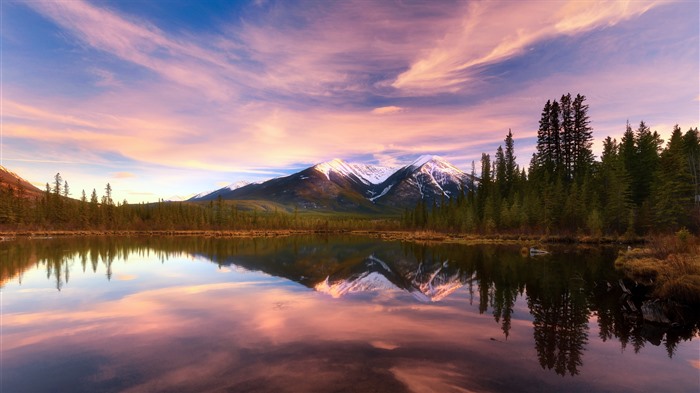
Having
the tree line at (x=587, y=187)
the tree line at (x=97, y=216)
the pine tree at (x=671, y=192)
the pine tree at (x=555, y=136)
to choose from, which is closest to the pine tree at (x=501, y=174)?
the tree line at (x=587, y=187)

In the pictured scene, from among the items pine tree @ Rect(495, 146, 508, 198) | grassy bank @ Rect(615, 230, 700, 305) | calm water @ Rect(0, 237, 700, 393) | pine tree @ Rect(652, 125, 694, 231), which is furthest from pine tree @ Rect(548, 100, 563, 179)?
calm water @ Rect(0, 237, 700, 393)

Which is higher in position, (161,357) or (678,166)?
(678,166)

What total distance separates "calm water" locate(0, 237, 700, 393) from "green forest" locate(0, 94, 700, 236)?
43.8 metres

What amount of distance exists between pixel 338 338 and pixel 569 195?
74.2 m

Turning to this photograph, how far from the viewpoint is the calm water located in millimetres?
10359

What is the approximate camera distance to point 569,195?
2881 inches

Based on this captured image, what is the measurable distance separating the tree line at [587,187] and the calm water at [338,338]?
4342cm

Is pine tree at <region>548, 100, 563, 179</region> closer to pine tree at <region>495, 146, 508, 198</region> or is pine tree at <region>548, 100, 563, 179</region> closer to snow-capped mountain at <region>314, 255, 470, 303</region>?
pine tree at <region>495, 146, 508, 198</region>

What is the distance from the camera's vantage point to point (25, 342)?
46.1 feet

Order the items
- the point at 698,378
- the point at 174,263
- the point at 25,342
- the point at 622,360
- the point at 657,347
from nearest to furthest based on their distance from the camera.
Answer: the point at 698,378, the point at 622,360, the point at 657,347, the point at 25,342, the point at 174,263

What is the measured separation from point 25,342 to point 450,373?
1600cm

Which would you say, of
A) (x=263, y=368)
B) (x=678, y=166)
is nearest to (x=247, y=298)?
(x=263, y=368)

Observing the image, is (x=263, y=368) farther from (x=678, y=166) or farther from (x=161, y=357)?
(x=678, y=166)

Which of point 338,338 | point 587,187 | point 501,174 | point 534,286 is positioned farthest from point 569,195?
point 338,338
